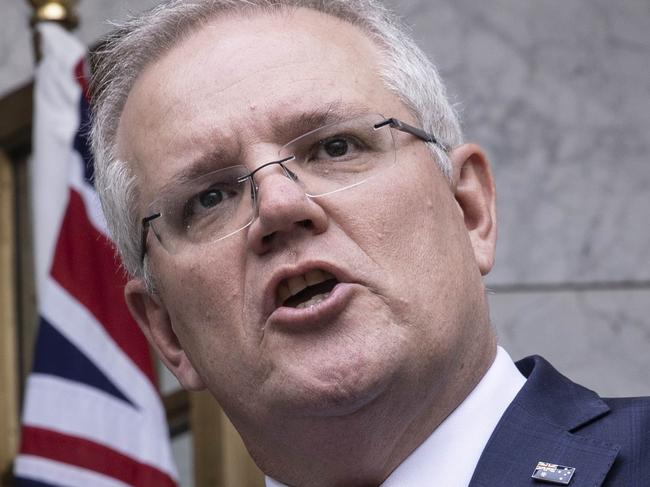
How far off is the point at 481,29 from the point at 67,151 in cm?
153

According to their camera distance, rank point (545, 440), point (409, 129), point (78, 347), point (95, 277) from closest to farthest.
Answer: point (545, 440) < point (409, 129) < point (78, 347) < point (95, 277)

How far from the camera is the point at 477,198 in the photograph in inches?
131

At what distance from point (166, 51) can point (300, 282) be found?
0.77 m

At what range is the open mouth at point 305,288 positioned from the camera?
294 cm

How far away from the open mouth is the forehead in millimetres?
328

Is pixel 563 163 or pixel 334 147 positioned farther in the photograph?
pixel 563 163

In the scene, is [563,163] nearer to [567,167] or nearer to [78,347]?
[567,167]

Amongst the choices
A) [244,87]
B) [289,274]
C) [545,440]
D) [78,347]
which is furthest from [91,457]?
[545,440]

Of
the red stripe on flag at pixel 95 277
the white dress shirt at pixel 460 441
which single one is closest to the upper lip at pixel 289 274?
the white dress shirt at pixel 460 441

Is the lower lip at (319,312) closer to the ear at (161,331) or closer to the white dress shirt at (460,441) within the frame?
the white dress shirt at (460,441)

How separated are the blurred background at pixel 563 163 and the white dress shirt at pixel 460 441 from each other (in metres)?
1.97

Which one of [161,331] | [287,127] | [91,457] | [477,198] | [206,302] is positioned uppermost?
[287,127]

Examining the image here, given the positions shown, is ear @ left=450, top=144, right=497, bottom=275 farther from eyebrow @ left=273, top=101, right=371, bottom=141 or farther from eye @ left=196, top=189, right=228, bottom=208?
eye @ left=196, top=189, right=228, bottom=208

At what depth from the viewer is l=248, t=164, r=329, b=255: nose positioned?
9.57 feet
